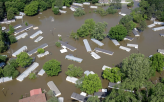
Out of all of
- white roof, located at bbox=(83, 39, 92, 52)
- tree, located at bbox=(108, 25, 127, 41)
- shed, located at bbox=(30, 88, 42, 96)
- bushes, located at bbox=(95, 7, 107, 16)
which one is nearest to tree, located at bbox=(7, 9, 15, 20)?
white roof, located at bbox=(83, 39, 92, 52)

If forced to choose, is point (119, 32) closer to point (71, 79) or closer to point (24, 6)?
point (71, 79)

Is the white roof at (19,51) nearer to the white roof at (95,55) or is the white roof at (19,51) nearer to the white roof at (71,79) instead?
the white roof at (71,79)

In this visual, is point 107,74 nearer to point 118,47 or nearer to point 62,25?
point 118,47

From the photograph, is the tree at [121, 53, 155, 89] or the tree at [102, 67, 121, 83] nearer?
the tree at [121, 53, 155, 89]

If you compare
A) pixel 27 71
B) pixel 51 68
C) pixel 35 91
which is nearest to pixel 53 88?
pixel 35 91

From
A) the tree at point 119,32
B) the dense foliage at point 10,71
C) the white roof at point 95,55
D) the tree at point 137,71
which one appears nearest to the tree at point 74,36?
the white roof at point 95,55

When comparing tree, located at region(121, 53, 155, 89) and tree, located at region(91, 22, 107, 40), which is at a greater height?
tree, located at region(91, 22, 107, 40)

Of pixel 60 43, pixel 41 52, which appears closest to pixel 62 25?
pixel 60 43

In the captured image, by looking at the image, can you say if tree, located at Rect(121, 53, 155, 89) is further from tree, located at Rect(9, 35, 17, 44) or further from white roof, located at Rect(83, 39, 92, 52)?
tree, located at Rect(9, 35, 17, 44)
